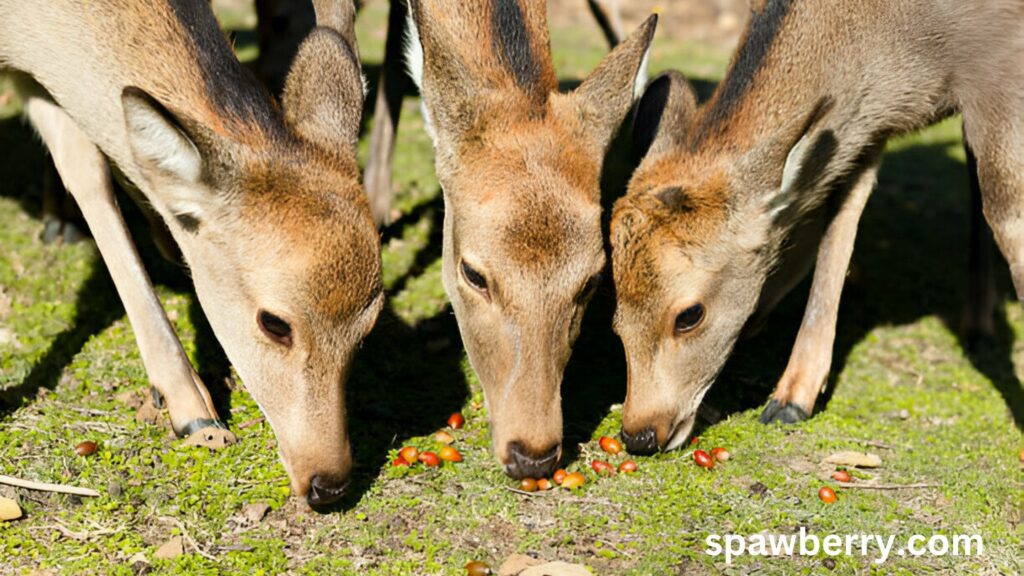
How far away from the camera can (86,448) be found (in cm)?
544

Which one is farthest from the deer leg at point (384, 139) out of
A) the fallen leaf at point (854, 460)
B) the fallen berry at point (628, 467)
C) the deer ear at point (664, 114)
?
the fallen leaf at point (854, 460)

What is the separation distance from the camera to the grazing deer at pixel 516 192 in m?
5.39

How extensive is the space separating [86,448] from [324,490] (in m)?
1.25

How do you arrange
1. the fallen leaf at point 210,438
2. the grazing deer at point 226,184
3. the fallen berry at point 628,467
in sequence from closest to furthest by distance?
the grazing deer at point 226,184 < the fallen leaf at point 210,438 < the fallen berry at point 628,467

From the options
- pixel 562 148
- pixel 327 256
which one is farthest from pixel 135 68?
pixel 562 148

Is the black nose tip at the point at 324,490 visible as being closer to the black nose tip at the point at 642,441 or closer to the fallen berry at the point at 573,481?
the fallen berry at the point at 573,481

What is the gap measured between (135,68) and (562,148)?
6.96 ft

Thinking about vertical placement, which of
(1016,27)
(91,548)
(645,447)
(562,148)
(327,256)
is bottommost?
(91,548)

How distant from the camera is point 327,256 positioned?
5.07m

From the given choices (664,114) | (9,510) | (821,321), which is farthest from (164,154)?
(821,321)

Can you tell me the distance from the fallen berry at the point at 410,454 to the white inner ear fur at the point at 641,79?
2164 millimetres

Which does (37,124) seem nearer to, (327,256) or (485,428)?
(327,256)

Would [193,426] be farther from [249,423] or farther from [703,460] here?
[703,460]

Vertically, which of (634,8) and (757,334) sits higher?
(634,8)
